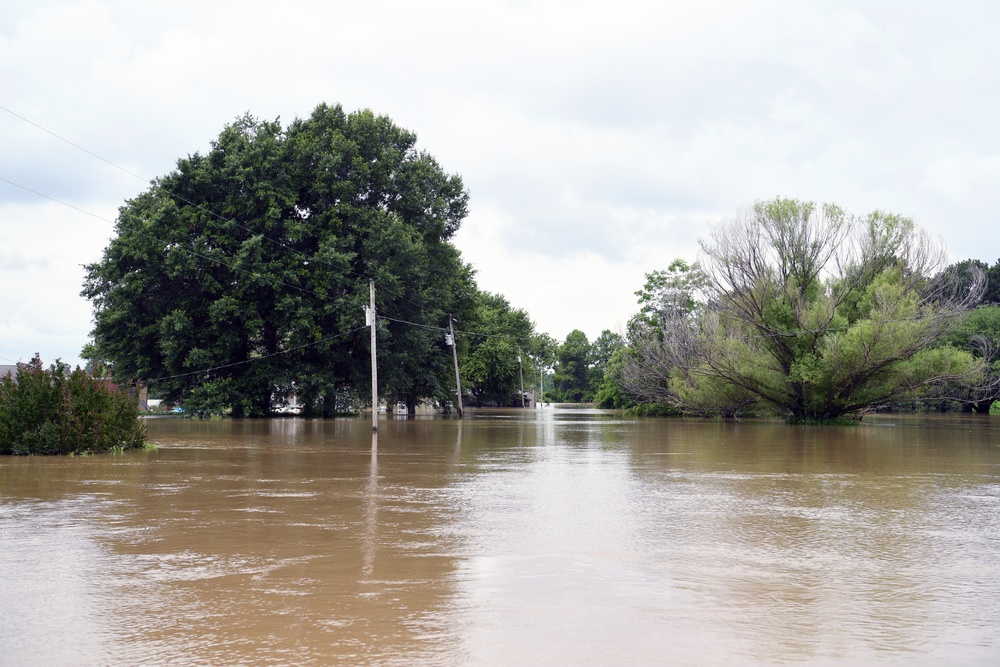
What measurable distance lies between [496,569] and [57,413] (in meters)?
15.9

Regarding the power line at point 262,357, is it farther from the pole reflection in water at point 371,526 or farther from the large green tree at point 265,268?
the pole reflection in water at point 371,526

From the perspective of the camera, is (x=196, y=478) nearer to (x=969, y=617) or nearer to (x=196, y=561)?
(x=196, y=561)

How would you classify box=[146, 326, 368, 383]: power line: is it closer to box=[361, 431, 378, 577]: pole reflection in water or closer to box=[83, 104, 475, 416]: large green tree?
box=[83, 104, 475, 416]: large green tree

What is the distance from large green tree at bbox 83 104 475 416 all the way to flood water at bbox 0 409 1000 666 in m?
32.0

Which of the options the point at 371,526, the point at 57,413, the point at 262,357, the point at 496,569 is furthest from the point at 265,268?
the point at 496,569

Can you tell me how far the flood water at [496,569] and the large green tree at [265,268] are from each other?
3203cm

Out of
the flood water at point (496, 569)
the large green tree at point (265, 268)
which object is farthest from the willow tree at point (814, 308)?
the flood water at point (496, 569)

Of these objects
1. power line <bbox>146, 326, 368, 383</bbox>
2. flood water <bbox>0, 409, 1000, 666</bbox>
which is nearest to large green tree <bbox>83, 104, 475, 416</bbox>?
power line <bbox>146, 326, 368, 383</bbox>

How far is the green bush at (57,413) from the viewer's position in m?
19.9

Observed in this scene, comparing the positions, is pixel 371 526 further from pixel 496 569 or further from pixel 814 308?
pixel 814 308

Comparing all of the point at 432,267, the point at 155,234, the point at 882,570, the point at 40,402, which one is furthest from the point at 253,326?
the point at 882,570

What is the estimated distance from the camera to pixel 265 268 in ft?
154

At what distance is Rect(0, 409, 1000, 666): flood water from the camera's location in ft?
17.8

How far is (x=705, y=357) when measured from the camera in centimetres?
4862
